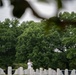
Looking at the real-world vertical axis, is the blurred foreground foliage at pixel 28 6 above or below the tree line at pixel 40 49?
below

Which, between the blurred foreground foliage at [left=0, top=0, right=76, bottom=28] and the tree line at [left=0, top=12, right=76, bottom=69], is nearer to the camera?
the blurred foreground foliage at [left=0, top=0, right=76, bottom=28]

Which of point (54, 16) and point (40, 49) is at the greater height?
point (40, 49)

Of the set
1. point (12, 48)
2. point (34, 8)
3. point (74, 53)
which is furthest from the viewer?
point (12, 48)

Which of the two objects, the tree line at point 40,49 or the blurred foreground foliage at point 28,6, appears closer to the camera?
the blurred foreground foliage at point 28,6

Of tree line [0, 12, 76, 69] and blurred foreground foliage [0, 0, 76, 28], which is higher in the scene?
tree line [0, 12, 76, 69]

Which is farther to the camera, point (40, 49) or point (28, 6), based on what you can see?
point (40, 49)

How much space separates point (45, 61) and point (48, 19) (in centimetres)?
1761

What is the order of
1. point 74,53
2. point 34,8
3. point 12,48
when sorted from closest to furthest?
1. point 34,8
2. point 74,53
3. point 12,48

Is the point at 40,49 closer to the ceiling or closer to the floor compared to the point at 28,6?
closer to the ceiling

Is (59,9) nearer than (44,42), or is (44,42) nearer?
(59,9)

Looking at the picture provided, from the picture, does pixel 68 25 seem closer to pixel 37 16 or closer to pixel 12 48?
pixel 37 16

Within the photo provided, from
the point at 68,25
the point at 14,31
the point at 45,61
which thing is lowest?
the point at 68,25

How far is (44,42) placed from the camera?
61.1ft

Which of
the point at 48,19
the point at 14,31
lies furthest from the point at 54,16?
the point at 14,31
